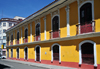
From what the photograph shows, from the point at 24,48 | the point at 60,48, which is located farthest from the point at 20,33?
the point at 60,48

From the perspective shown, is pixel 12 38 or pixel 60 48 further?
pixel 12 38

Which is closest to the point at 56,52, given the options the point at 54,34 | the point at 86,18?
the point at 54,34

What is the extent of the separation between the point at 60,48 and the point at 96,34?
499cm

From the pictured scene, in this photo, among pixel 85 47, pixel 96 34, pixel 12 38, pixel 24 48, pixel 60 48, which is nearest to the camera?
pixel 96 34

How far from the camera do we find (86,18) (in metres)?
11.2

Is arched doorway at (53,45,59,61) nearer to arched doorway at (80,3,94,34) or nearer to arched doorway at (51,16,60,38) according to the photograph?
arched doorway at (51,16,60,38)

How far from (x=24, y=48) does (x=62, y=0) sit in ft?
40.6

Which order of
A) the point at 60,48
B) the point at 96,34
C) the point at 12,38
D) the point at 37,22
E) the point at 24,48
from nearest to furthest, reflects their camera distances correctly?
1. the point at 96,34
2. the point at 60,48
3. the point at 37,22
4. the point at 24,48
5. the point at 12,38

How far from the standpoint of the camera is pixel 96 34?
1004cm

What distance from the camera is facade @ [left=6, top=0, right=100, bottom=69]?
10531mm

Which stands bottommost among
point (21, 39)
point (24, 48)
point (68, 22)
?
point (24, 48)

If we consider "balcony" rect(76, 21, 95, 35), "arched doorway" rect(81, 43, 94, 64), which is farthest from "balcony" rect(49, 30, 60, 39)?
"arched doorway" rect(81, 43, 94, 64)

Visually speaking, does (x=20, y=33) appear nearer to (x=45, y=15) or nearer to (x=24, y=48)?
(x=24, y=48)

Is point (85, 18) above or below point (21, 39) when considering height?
above
